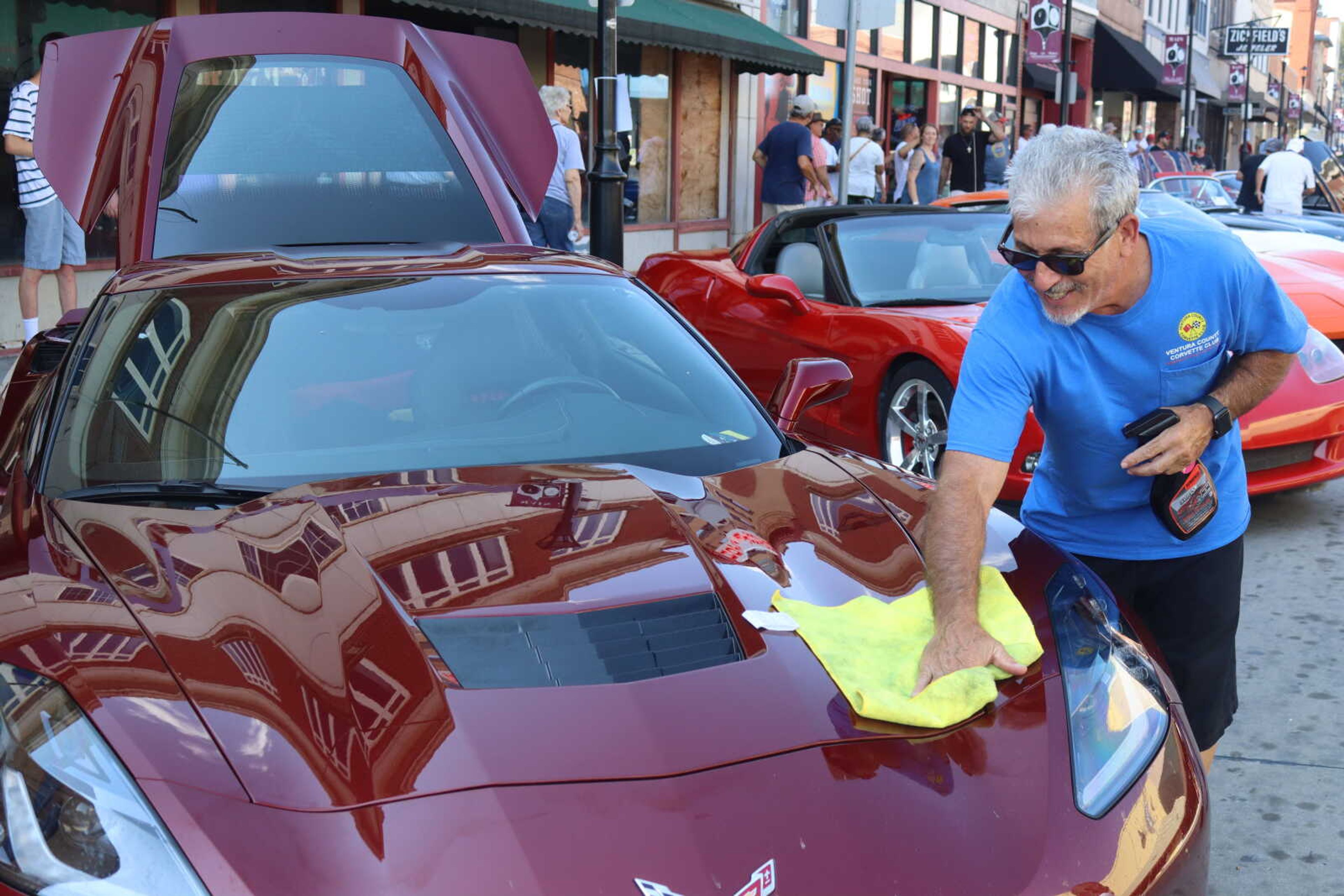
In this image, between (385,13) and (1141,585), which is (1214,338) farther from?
(385,13)

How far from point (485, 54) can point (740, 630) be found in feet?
12.5

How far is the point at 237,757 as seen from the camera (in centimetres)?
186

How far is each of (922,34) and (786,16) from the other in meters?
6.57

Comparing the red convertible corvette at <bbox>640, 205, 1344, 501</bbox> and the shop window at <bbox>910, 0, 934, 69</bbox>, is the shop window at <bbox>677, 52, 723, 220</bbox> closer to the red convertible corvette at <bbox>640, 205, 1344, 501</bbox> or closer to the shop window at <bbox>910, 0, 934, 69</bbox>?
the shop window at <bbox>910, 0, 934, 69</bbox>

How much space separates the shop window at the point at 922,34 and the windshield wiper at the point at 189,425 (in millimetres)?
24404

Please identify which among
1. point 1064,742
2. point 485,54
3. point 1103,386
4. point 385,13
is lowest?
point 1064,742

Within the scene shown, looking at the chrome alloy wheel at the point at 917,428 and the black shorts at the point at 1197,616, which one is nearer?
the black shorts at the point at 1197,616

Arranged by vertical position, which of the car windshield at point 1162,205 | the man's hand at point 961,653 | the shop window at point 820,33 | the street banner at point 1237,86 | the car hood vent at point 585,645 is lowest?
the man's hand at point 961,653

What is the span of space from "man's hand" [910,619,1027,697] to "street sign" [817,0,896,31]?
10.5 meters

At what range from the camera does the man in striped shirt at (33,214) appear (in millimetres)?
8398

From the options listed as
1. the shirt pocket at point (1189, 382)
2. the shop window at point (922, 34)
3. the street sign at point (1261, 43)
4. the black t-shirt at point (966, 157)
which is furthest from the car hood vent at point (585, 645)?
the street sign at point (1261, 43)

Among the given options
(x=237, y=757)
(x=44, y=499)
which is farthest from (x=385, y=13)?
(x=237, y=757)

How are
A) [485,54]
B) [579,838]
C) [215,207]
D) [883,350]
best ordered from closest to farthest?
[579,838] < [215,207] < [485,54] < [883,350]

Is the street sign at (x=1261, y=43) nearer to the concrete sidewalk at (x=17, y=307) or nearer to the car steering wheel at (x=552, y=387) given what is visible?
the concrete sidewalk at (x=17, y=307)
